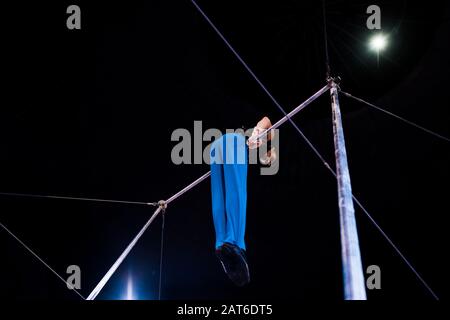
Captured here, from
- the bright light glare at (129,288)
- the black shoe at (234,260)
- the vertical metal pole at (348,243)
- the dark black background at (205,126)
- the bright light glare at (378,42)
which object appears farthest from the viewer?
the bright light glare at (129,288)

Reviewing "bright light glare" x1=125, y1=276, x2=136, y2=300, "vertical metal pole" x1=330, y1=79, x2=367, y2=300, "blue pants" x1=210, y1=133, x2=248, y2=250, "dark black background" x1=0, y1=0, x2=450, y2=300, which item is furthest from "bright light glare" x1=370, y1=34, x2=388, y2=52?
"bright light glare" x1=125, y1=276, x2=136, y2=300

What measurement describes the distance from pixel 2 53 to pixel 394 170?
565cm

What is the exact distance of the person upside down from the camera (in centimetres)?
226

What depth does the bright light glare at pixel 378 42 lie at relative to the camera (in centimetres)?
486

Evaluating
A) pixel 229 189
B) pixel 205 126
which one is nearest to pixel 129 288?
pixel 205 126

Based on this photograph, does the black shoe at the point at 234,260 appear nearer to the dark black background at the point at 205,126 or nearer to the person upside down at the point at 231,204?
the person upside down at the point at 231,204

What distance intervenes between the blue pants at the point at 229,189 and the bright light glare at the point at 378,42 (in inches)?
130

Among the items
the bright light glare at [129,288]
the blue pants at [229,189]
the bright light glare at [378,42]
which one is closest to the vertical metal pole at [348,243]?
the blue pants at [229,189]

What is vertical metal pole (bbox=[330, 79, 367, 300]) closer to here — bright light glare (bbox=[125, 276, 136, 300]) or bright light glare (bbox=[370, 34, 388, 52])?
bright light glare (bbox=[370, 34, 388, 52])

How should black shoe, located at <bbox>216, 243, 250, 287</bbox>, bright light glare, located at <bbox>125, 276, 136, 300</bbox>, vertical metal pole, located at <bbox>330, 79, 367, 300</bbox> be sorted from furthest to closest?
bright light glare, located at <bbox>125, 276, 136, 300</bbox>, black shoe, located at <bbox>216, 243, 250, 287</bbox>, vertical metal pole, located at <bbox>330, 79, 367, 300</bbox>

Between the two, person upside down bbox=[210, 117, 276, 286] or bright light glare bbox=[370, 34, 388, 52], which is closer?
person upside down bbox=[210, 117, 276, 286]

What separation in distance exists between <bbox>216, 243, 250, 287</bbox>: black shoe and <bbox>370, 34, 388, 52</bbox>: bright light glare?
3946 mm

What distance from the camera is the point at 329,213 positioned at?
249 inches

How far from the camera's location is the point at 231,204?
2.38 metres
